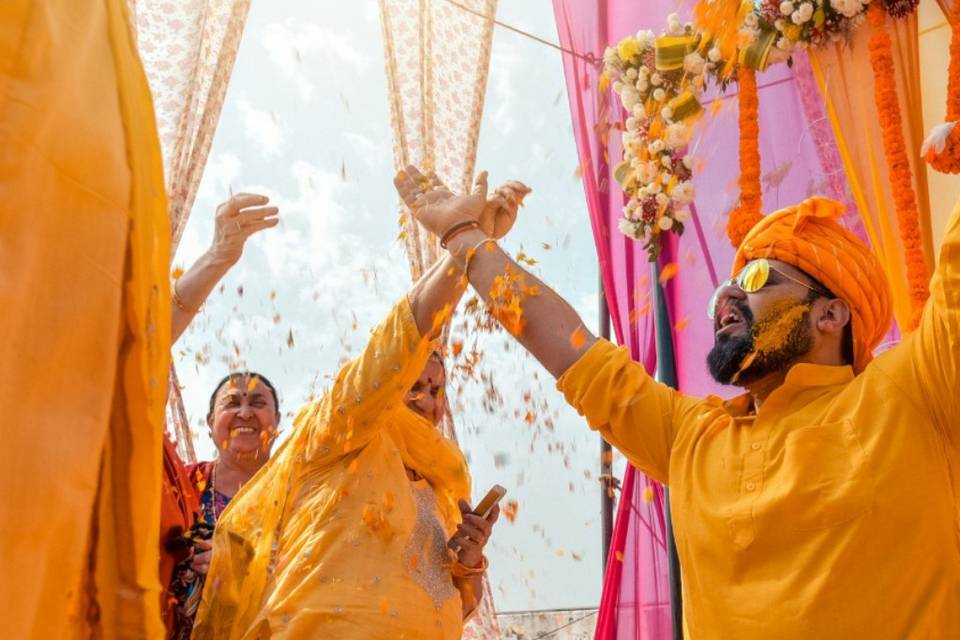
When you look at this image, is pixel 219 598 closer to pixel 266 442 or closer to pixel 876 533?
pixel 266 442

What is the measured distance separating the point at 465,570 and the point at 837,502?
1071mm

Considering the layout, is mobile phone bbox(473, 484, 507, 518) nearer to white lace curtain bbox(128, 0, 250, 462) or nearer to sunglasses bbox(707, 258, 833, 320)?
sunglasses bbox(707, 258, 833, 320)

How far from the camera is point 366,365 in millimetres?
2391

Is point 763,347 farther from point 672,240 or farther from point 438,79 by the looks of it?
point 438,79

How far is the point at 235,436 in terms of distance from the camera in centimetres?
317

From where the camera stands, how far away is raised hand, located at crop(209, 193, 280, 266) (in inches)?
102

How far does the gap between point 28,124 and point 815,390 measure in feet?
4.92

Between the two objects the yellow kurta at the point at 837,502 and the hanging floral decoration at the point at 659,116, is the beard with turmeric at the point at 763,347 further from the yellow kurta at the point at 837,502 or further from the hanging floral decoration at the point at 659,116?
the hanging floral decoration at the point at 659,116

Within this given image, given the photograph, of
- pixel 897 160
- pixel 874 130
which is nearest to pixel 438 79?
pixel 874 130

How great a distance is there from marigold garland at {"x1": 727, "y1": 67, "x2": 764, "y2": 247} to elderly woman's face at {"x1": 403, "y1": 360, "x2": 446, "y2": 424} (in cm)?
168

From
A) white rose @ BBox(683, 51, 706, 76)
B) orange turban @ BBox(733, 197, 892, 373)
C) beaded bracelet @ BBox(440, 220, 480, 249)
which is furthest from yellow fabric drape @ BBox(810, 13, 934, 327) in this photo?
beaded bracelet @ BBox(440, 220, 480, 249)

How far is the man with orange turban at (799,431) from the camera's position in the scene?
1572 millimetres

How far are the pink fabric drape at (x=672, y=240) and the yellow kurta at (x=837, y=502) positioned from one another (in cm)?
223

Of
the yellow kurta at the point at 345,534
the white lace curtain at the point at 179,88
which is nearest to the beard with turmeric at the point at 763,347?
the yellow kurta at the point at 345,534
